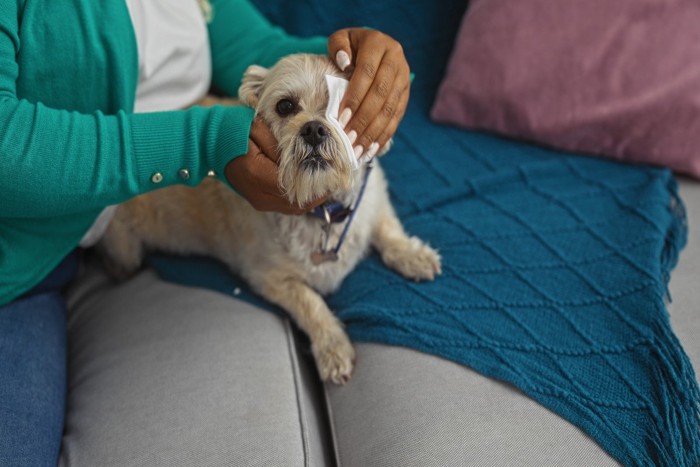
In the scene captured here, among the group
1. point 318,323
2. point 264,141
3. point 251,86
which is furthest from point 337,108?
point 318,323

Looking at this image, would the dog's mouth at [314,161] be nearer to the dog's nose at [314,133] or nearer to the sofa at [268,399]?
the dog's nose at [314,133]

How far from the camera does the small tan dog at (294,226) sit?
3.24ft

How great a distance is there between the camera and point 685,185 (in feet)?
4.65

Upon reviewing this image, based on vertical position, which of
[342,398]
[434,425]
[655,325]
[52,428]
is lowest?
[52,428]

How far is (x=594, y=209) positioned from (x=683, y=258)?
208 mm

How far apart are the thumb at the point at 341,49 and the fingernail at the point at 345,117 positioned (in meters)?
0.12

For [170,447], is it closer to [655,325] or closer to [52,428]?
[52,428]

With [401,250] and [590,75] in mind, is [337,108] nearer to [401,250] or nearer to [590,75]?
[401,250]

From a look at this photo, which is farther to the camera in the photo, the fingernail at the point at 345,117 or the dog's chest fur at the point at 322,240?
the dog's chest fur at the point at 322,240

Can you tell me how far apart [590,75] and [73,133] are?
46.1 inches

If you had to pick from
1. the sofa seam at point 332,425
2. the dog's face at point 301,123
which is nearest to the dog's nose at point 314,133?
the dog's face at point 301,123

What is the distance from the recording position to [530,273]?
1.19 meters

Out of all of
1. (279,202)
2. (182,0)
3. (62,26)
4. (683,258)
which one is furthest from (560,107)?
(62,26)

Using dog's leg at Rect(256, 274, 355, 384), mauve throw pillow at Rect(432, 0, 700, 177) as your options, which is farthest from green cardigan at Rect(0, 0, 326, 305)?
mauve throw pillow at Rect(432, 0, 700, 177)
